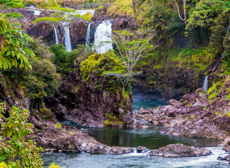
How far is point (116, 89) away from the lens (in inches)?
1240

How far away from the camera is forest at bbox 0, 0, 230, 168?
15516 millimetres

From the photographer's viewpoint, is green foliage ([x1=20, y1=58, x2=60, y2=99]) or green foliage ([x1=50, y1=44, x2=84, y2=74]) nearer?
green foliage ([x1=20, y1=58, x2=60, y2=99])

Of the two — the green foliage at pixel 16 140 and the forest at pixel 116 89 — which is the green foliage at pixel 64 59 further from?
the green foliage at pixel 16 140

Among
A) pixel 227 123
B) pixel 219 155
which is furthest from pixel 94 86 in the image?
pixel 219 155

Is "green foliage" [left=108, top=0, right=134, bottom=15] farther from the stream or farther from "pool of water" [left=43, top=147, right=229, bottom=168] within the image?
"pool of water" [left=43, top=147, right=229, bottom=168]

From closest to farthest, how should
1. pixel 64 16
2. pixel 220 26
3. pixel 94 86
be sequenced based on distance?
pixel 94 86, pixel 220 26, pixel 64 16

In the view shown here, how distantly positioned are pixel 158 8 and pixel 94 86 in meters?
25.0

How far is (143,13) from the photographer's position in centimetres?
5003

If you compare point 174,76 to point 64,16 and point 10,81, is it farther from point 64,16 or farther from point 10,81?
point 10,81

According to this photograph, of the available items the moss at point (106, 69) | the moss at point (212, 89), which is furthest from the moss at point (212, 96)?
Result: the moss at point (106, 69)

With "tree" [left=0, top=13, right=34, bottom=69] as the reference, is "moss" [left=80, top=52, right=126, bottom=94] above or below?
below

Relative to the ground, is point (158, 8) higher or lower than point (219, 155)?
higher

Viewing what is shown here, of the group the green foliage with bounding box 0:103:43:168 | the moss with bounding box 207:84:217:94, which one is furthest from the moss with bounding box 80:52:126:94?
the green foliage with bounding box 0:103:43:168

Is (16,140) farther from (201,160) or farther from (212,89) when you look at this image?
(212,89)
